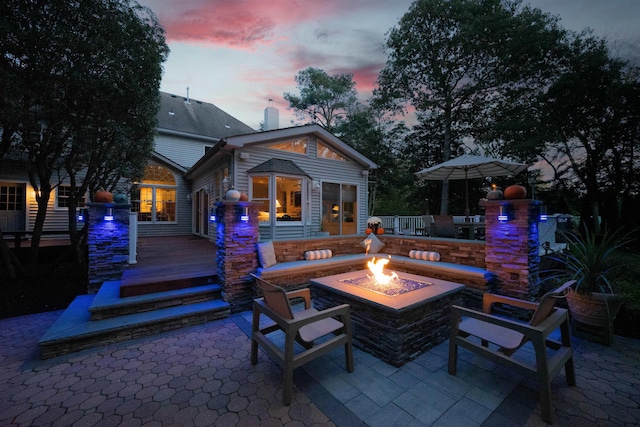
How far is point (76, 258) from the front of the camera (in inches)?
253

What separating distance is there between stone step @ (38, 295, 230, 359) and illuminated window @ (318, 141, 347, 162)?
6.88 m

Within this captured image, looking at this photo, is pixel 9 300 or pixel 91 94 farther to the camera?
pixel 91 94

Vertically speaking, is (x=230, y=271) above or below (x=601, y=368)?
above

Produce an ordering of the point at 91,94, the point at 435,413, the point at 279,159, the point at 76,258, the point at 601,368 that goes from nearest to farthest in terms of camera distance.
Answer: the point at 435,413 → the point at 601,368 → the point at 91,94 → the point at 76,258 → the point at 279,159

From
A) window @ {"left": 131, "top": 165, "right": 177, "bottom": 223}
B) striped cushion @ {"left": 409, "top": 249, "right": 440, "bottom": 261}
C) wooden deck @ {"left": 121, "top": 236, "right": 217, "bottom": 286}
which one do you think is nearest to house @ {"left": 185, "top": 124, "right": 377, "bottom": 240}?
window @ {"left": 131, "top": 165, "right": 177, "bottom": 223}

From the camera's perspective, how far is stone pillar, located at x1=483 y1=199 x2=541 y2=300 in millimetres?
3762

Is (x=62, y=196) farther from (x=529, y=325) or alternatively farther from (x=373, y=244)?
(x=529, y=325)

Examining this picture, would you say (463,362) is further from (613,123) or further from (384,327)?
(613,123)

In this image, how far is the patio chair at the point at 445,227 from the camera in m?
6.16

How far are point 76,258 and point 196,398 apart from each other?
255 inches

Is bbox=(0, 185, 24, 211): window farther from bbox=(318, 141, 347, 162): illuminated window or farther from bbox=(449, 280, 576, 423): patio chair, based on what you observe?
bbox=(449, 280, 576, 423): patio chair

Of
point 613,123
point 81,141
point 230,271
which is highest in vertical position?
point 613,123

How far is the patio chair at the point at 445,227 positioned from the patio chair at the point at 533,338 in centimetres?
350

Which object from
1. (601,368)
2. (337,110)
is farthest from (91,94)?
(337,110)
